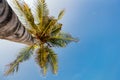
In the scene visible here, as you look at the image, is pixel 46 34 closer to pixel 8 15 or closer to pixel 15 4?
pixel 15 4

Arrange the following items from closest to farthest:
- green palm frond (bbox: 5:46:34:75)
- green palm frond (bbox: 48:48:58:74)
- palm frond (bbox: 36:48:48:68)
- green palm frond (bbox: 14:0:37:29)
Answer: green palm frond (bbox: 14:0:37:29) → green palm frond (bbox: 5:46:34:75) → palm frond (bbox: 36:48:48:68) → green palm frond (bbox: 48:48:58:74)

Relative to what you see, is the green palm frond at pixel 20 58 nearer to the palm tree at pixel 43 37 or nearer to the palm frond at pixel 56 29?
the palm tree at pixel 43 37

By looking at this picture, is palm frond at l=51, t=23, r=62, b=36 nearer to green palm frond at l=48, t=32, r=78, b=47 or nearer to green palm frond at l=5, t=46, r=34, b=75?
green palm frond at l=48, t=32, r=78, b=47

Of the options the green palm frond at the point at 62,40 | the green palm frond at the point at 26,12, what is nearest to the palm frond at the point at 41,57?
the green palm frond at the point at 62,40

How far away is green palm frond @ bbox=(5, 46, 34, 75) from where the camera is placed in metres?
17.0

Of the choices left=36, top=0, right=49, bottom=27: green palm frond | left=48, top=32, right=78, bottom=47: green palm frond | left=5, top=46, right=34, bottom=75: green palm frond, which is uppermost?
left=48, top=32, right=78, bottom=47: green palm frond

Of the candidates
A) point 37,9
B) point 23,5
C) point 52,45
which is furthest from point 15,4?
point 52,45

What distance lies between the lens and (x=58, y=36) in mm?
20266

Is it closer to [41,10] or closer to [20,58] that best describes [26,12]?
[41,10]

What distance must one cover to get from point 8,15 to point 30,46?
10.1 m

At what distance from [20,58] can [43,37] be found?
2111 mm

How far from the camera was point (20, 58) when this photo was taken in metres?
17.8

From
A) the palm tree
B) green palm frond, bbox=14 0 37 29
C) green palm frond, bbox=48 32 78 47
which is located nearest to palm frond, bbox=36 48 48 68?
the palm tree

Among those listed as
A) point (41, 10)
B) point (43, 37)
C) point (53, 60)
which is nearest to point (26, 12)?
point (41, 10)
